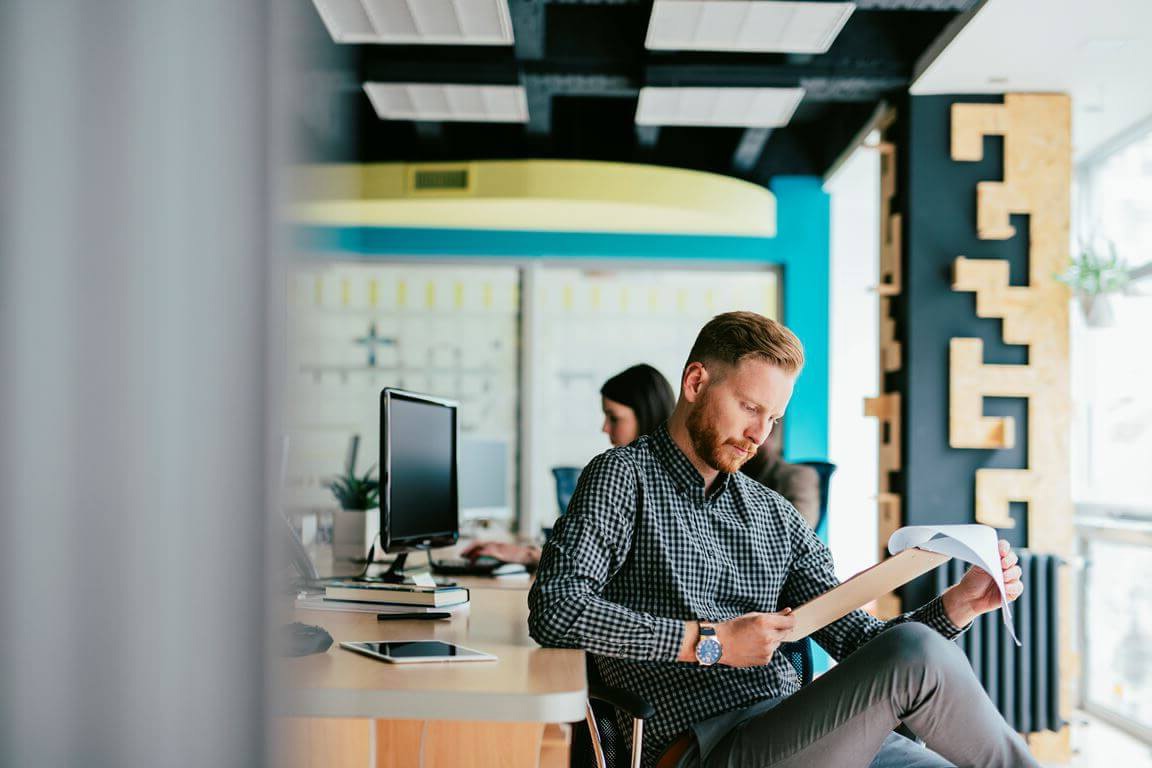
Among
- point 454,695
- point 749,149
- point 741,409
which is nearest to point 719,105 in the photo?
point 749,149

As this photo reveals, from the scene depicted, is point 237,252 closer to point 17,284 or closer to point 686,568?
point 17,284

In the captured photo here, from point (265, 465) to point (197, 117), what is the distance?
0.13 meters

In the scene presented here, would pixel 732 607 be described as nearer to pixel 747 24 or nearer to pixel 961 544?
pixel 961 544

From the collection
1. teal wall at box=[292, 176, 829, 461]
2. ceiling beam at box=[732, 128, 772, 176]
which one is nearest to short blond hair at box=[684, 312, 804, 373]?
ceiling beam at box=[732, 128, 772, 176]

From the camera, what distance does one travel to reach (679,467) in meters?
1.98

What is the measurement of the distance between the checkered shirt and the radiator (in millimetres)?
2437

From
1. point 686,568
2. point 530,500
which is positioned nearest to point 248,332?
point 686,568

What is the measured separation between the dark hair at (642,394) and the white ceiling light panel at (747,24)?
130 cm

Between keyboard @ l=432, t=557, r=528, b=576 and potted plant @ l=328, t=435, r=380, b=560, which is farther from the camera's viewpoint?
potted plant @ l=328, t=435, r=380, b=560

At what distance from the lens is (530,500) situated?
6.46 meters

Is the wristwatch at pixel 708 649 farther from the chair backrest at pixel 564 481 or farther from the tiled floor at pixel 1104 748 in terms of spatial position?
the tiled floor at pixel 1104 748

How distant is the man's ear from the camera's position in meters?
1.98

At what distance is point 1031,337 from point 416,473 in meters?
2.85

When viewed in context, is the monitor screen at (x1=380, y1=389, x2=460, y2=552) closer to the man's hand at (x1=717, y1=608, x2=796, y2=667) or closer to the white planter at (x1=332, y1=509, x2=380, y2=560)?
the white planter at (x1=332, y1=509, x2=380, y2=560)
